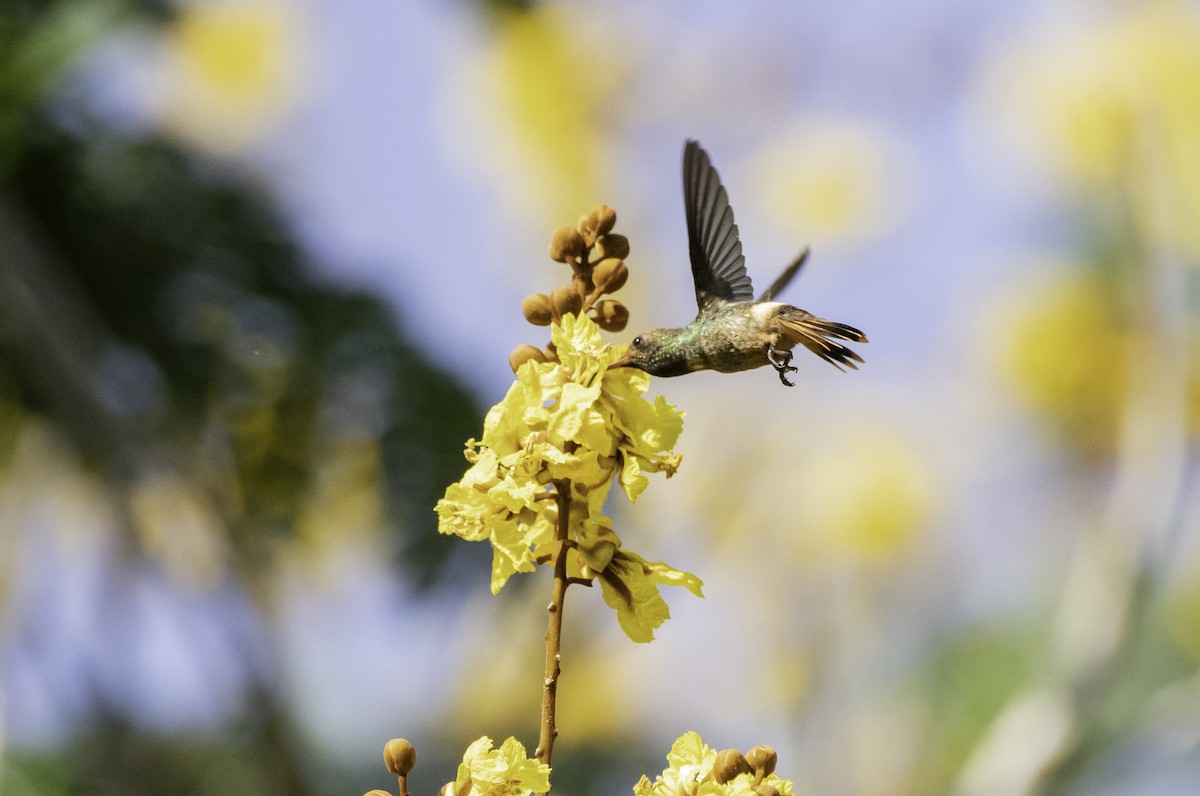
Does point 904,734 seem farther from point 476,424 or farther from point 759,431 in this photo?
point 476,424

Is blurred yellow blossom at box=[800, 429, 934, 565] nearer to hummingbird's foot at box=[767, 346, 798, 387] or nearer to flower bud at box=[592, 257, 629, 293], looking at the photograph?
hummingbird's foot at box=[767, 346, 798, 387]

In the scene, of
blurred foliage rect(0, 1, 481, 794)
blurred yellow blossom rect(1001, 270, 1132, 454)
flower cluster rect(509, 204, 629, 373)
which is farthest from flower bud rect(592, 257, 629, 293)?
blurred yellow blossom rect(1001, 270, 1132, 454)

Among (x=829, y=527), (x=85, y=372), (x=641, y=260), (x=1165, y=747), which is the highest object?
(x=641, y=260)

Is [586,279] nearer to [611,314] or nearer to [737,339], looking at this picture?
[611,314]

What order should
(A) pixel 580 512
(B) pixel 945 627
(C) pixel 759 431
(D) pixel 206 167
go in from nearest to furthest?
(A) pixel 580 512
(D) pixel 206 167
(C) pixel 759 431
(B) pixel 945 627

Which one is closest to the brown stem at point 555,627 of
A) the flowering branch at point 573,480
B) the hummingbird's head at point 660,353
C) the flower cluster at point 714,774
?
the flowering branch at point 573,480

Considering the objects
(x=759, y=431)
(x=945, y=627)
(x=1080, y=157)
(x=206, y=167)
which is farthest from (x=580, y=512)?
(x=1080, y=157)
